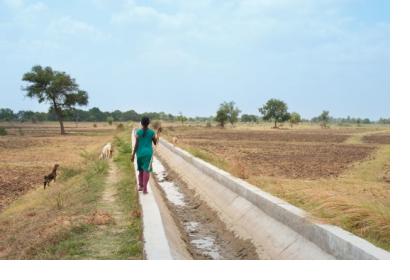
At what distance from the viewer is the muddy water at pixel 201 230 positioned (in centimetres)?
802

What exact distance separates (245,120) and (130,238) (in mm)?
144529

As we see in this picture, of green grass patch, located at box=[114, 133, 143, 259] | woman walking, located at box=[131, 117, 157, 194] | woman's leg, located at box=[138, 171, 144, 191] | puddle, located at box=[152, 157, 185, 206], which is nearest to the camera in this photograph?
green grass patch, located at box=[114, 133, 143, 259]

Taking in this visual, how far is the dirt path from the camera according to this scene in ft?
23.0

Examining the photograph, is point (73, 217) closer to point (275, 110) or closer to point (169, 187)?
point (169, 187)

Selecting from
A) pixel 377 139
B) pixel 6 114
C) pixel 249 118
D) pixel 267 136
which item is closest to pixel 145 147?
pixel 377 139

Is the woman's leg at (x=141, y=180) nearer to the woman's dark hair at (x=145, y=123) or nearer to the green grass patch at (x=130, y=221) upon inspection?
the green grass patch at (x=130, y=221)

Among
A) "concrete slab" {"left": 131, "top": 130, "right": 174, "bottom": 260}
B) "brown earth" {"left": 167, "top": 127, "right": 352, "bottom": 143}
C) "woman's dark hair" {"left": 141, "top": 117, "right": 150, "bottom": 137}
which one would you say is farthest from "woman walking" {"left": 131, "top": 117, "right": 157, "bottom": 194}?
"brown earth" {"left": 167, "top": 127, "right": 352, "bottom": 143}

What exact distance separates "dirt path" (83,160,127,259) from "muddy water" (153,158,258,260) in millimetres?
1144

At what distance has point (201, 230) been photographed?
972 cm

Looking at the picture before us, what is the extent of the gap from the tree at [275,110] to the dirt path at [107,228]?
99.7 meters

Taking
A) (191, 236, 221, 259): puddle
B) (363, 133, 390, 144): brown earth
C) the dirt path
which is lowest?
(363, 133, 390, 144): brown earth

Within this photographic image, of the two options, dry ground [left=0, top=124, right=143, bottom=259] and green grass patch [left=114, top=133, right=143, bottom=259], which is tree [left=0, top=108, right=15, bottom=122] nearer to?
dry ground [left=0, top=124, right=143, bottom=259]

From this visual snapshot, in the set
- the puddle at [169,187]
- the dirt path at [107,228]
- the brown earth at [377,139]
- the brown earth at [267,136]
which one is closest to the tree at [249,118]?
the brown earth at [267,136]
